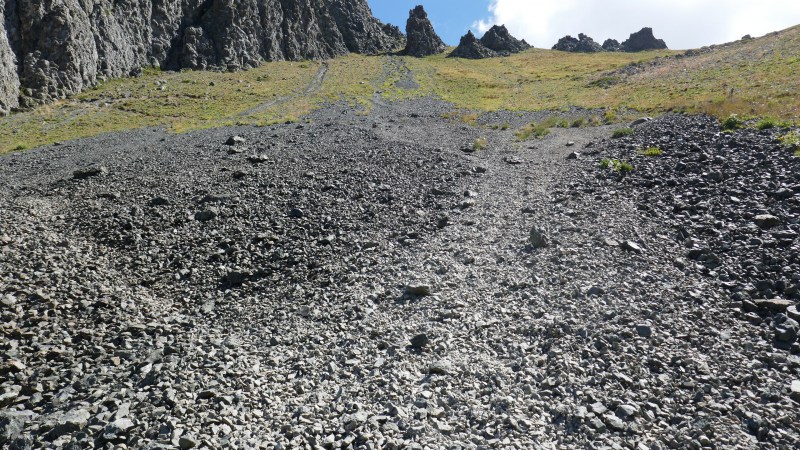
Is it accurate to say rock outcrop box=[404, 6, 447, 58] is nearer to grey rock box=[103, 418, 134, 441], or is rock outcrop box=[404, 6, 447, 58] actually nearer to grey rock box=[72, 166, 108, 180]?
grey rock box=[72, 166, 108, 180]

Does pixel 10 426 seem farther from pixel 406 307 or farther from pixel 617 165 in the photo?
pixel 617 165

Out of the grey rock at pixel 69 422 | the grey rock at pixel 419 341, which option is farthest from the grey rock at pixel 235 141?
the grey rock at pixel 69 422

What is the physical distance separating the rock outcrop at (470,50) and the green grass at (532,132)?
11413 cm

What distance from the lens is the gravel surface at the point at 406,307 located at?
757 cm

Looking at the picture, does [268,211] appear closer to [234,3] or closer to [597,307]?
[597,307]

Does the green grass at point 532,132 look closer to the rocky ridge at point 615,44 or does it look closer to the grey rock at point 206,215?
the grey rock at point 206,215

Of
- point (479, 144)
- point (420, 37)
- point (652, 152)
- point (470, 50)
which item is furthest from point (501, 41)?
point (652, 152)

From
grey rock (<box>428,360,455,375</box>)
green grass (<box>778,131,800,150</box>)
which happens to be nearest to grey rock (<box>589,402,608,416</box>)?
grey rock (<box>428,360,455,375</box>)

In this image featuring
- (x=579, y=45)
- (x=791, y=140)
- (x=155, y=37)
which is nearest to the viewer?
(x=791, y=140)

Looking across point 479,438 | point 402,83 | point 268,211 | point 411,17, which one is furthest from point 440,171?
point 411,17

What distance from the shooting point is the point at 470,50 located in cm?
14412

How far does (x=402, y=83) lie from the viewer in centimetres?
8625

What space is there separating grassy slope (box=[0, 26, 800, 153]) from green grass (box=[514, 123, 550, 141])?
901cm

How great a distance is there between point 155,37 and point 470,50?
95667 millimetres
